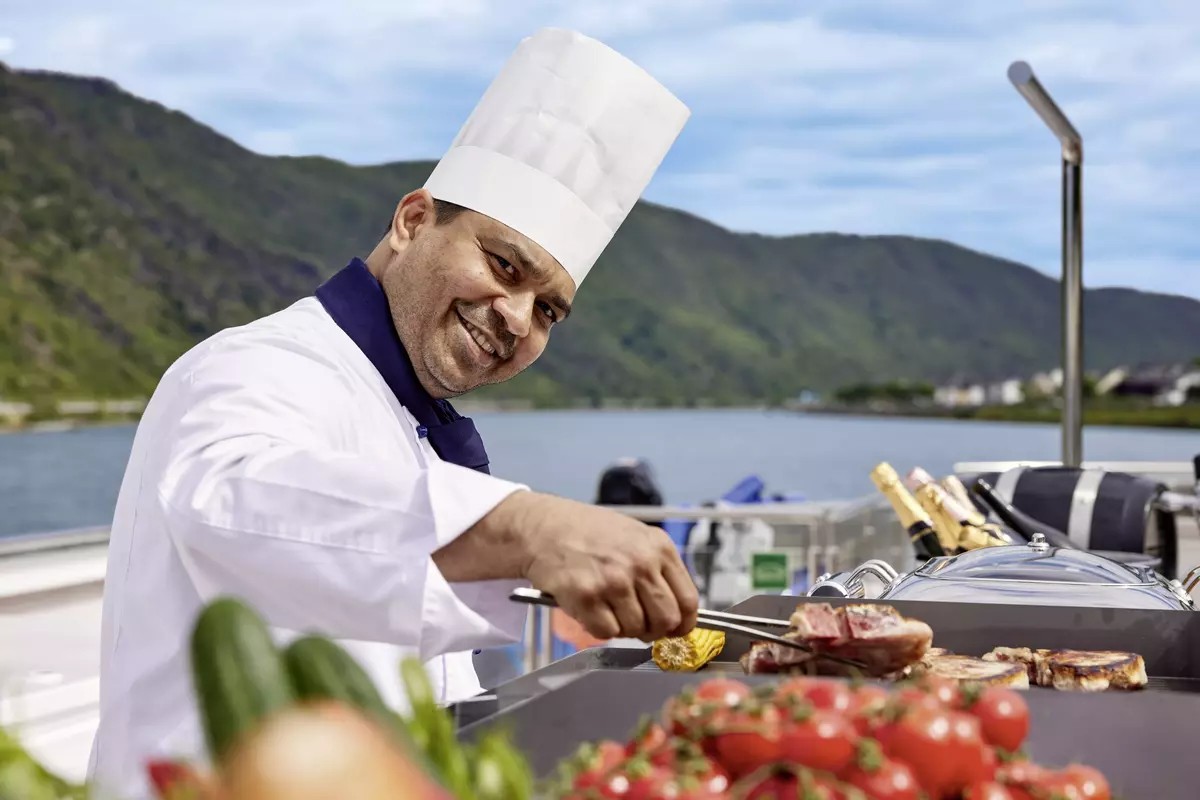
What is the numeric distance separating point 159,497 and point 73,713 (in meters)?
2.75

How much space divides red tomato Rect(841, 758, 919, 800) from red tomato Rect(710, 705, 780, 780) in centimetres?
4

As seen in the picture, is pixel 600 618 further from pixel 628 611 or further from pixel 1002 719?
pixel 1002 719

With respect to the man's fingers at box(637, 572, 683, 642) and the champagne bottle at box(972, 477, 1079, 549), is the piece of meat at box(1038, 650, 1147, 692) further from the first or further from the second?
the champagne bottle at box(972, 477, 1079, 549)

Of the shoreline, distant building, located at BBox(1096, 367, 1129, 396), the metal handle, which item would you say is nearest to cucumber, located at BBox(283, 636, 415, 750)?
the metal handle

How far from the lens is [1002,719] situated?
836mm

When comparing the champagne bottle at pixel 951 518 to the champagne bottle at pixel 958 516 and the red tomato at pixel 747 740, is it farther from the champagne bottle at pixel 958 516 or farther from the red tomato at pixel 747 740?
the red tomato at pixel 747 740

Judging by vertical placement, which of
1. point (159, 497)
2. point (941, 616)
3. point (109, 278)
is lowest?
point (941, 616)

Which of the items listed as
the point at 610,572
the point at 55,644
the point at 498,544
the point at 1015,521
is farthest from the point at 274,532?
the point at 55,644

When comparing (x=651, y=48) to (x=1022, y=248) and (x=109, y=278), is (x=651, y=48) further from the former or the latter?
(x=109, y=278)

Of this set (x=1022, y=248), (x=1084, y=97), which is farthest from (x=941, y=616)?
(x=1022, y=248)

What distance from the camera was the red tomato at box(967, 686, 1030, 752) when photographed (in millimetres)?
835

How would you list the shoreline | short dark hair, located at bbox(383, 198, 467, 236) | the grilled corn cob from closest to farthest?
1. the grilled corn cob
2. short dark hair, located at bbox(383, 198, 467, 236)
3. the shoreline

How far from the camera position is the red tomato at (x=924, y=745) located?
750mm

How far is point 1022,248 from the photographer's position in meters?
75.4
